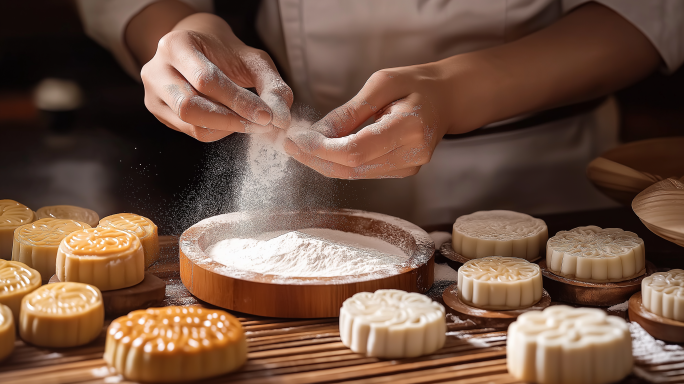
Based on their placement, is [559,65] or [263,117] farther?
[559,65]

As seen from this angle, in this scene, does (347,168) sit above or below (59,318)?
above

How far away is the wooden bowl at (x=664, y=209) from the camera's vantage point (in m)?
1.32

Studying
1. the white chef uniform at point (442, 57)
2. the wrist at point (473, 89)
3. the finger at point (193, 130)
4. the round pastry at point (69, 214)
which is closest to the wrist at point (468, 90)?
the wrist at point (473, 89)

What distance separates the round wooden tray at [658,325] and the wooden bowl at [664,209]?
205 mm

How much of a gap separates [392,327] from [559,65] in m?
1.30

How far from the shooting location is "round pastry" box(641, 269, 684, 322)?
115 cm

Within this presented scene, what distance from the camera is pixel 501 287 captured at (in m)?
1.25

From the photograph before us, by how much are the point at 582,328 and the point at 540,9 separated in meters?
1.43

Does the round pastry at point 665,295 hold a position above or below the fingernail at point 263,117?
below

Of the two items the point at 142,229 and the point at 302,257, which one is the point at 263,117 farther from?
the point at 142,229

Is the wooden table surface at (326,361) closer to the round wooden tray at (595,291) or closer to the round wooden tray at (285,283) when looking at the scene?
the round wooden tray at (285,283)

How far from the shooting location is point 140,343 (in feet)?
3.22

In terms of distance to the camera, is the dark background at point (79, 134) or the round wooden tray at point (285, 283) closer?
the round wooden tray at point (285, 283)

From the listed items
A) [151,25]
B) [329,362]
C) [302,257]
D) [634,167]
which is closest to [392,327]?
[329,362]
